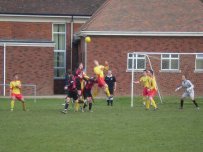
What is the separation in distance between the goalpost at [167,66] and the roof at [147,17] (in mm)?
1972

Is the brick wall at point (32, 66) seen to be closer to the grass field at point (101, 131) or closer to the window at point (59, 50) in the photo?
the window at point (59, 50)

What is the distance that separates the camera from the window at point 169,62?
4391 centimetres

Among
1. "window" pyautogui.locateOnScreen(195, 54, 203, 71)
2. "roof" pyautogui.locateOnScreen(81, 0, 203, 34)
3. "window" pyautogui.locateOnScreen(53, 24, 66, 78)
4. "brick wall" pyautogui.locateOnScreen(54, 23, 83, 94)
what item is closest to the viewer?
"window" pyautogui.locateOnScreen(195, 54, 203, 71)

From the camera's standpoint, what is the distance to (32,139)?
18.3 m

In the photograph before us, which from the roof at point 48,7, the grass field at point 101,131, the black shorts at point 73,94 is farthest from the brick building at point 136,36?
the grass field at point 101,131

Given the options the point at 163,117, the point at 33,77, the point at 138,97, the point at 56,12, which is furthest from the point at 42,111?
the point at 56,12

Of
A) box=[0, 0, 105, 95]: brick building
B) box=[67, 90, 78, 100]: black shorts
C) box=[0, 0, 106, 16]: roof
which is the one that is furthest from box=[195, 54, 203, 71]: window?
box=[67, 90, 78, 100]: black shorts

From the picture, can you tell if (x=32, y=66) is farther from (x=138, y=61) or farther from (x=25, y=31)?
(x=138, y=61)

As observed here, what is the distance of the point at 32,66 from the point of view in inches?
1740

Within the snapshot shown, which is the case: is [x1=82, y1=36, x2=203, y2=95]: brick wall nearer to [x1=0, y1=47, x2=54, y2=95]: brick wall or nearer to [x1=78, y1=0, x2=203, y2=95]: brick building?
[x1=78, y1=0, x2=203, y2=95]: brick building

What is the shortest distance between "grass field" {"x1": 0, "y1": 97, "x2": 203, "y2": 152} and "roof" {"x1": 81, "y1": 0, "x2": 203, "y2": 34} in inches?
653

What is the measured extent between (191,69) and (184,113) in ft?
43.2

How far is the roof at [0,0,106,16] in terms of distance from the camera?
4791 cm

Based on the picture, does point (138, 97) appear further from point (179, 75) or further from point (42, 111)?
point (42, 111)
